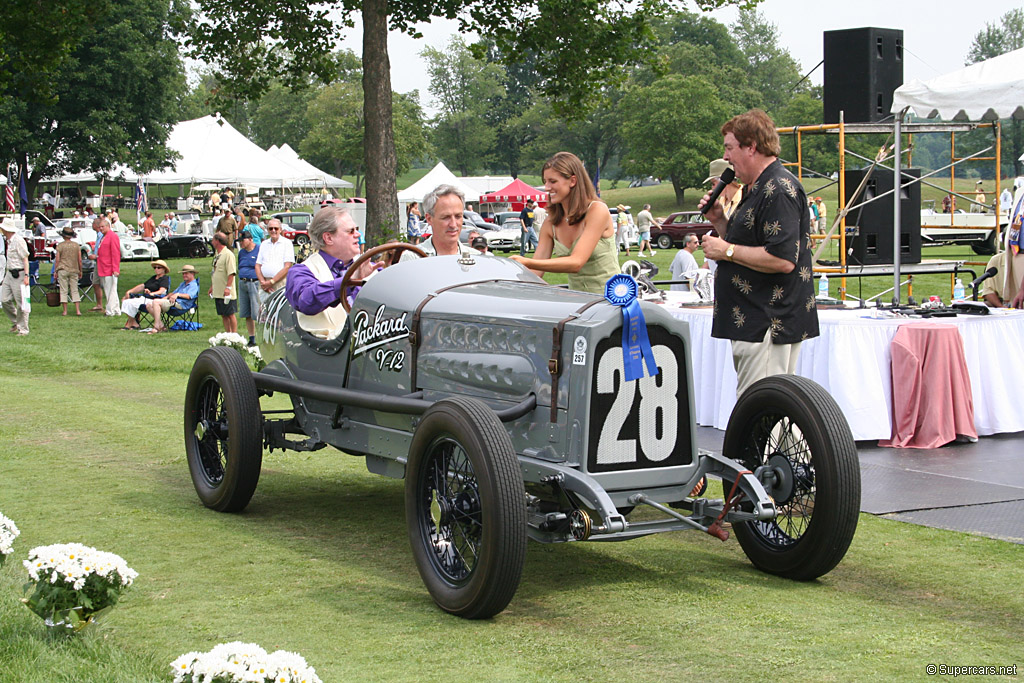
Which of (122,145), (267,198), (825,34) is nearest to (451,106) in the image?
(267,198)

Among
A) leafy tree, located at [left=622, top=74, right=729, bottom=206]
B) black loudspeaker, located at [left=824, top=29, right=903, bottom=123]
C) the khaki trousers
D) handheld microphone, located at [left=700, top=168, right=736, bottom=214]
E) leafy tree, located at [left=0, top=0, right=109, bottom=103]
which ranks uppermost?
leafy tree, located at [left=622, top=74, right=729, bottom=206]

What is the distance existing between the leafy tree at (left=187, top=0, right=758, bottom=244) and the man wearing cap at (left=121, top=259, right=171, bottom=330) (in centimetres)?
370

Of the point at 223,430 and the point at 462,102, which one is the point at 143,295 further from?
the point at 462,102

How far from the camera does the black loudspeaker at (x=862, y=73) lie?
55.7ft

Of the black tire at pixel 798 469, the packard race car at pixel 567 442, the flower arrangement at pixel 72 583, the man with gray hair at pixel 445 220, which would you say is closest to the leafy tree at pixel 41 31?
the man with gray hair at pixel 445 220

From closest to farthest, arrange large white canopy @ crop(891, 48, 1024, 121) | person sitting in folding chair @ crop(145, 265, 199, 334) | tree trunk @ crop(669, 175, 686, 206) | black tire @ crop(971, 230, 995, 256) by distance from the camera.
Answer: large white canopy @ crop(891, 48, 1024, 121) < person sitting in folding chair @ crop(145, 265, 199, 334) < black tire @ crop(971, 230, 995, 256) < tree trunk @ crop(669, 175, 686, 206)

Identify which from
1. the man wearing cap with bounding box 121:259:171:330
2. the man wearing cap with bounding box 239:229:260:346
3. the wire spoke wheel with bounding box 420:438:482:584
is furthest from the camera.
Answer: the man wearing cap with bounding box 121:259:171:330

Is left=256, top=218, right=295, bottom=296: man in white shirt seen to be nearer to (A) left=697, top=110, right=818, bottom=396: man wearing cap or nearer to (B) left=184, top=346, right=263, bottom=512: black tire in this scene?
(B) left=184, top=346, right=263, bottom=512: black tire

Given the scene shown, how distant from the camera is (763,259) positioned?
516cm

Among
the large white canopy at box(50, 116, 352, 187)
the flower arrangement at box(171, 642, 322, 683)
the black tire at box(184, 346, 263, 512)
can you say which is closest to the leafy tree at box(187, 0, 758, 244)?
the black tire at box(184, 346, 263, 512)

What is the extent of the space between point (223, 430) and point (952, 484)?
4.40 m

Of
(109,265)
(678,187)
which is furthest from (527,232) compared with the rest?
(678,187)

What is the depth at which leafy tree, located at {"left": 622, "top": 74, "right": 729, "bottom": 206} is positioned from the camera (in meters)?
76.2

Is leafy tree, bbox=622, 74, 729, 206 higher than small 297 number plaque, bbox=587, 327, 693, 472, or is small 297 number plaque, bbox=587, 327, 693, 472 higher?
leafy tree, bbox=622, 74, 729, 206
